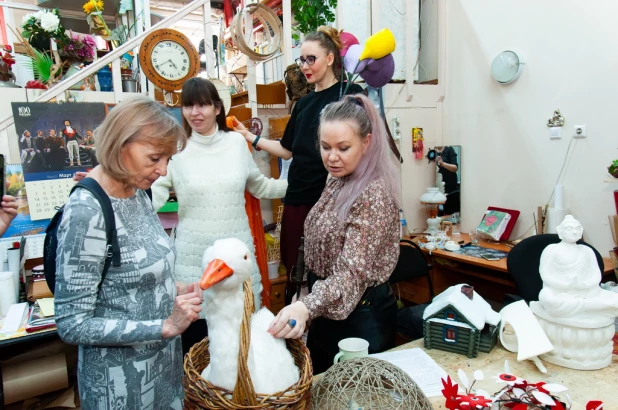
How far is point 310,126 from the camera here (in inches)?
80.0

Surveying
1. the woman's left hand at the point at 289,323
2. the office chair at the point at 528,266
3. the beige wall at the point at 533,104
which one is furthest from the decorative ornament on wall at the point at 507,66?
the woman's left hand at the point at 289,323

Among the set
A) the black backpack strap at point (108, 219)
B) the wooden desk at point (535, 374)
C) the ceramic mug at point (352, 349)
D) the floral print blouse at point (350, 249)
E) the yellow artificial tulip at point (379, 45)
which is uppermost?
the yellow artificial tulip at point (379, 45)

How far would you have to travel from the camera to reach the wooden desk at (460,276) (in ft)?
8.85

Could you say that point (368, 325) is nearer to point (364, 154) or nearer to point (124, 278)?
point (364, 154)

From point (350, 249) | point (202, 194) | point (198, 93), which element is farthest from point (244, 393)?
point (198, 93)

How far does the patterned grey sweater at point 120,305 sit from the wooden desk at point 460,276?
207 centimetres

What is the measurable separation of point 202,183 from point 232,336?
1.03 metres

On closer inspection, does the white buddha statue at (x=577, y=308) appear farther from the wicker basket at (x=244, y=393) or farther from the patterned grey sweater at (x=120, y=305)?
the patterned grey sweater at (x=120, y=305)

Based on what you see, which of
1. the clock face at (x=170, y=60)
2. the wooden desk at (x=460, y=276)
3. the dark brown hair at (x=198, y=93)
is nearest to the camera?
the dark brown hair at (x=198, y=93)

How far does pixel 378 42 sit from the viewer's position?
2.38 meters

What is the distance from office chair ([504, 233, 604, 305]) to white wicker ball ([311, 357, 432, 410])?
1.35 metres

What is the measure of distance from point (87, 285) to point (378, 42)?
2.06m

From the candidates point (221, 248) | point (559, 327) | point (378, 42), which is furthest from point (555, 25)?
point (221, 248)

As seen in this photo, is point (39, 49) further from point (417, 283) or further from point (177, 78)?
point (417, 283)
